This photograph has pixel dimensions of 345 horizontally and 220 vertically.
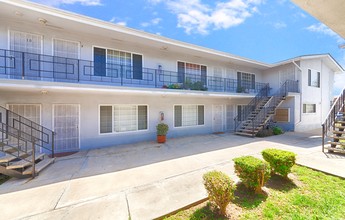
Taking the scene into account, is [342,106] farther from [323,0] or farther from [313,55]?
[323,0]

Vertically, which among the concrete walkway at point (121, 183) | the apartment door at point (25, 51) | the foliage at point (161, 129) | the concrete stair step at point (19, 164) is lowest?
the concrete walkway at point (121, 183)

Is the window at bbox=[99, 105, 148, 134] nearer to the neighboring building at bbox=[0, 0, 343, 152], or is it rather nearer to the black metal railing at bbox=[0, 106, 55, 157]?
the neighboring building at bbox=[0, 0, 343, 152]

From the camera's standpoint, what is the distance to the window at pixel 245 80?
14.1 metres

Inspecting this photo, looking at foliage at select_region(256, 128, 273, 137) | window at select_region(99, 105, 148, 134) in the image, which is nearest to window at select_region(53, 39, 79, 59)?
window at select_region(99, 105, 148, 134)

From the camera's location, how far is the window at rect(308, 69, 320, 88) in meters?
13.6

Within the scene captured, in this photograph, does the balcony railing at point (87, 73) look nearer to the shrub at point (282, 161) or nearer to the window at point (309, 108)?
the shrub at point (282, 161)

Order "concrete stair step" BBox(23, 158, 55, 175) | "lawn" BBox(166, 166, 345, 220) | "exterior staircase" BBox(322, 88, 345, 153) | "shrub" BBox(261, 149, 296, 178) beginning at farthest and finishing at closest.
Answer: "exterior staircase" BBox(322, 88, 345, 153) → "concrete stair step" BBox(23, 158, 55, 175) → "shrub" BBox(261, 149, 296, 178) → "lawn" BBox(166, 166, 345, 220)

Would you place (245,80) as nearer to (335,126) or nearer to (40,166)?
(335,126)

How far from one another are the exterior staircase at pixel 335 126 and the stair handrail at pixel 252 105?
5.18 m

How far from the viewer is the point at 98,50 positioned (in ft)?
27.5

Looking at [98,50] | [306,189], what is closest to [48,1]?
[98,50]

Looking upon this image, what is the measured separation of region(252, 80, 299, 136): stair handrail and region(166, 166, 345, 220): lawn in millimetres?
7057

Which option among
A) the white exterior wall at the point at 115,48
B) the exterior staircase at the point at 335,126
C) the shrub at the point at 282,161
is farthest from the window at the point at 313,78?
the shrub at the point at 282,161

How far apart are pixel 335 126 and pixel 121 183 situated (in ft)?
34.0
